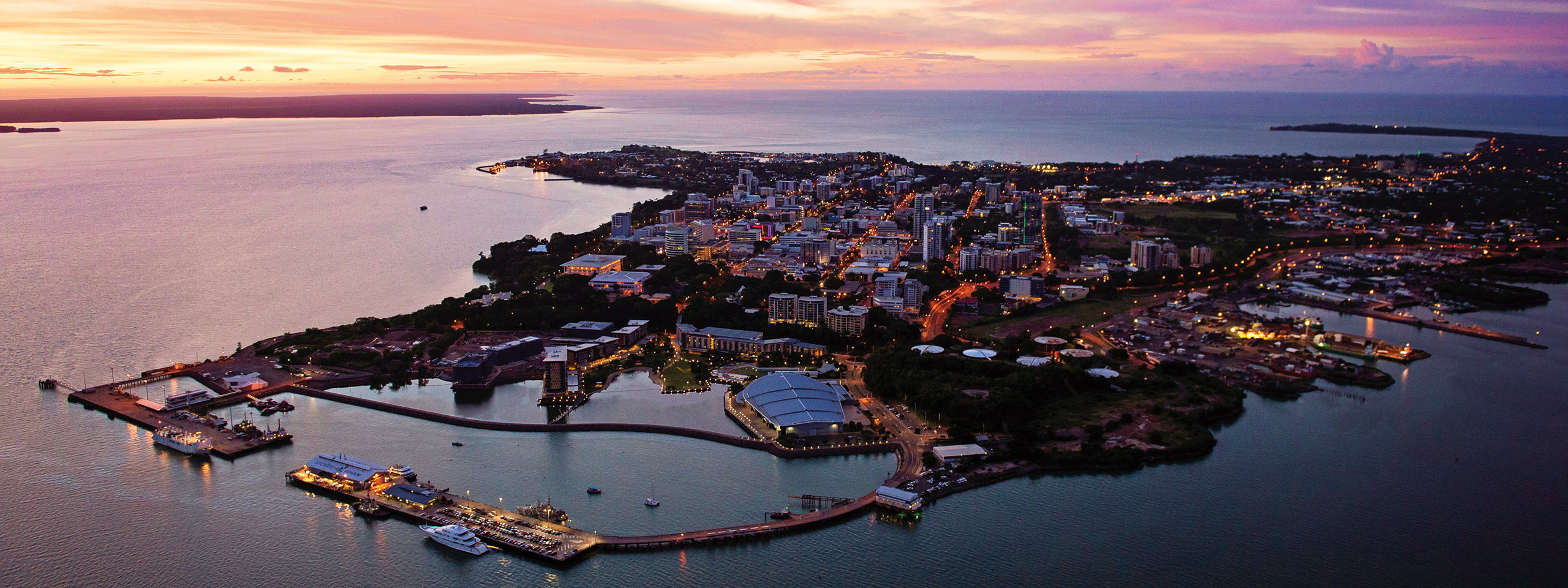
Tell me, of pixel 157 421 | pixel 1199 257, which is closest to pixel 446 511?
pixel 157 421

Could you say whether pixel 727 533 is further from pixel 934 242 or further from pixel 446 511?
pixel 934 242

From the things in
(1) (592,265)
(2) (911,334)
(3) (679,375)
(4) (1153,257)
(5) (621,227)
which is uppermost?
(5) (621,227)

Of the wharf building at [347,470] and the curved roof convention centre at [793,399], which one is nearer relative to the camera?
the wharf building at [347,470]

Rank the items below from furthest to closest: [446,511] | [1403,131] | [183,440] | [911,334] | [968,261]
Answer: [1403,131] < [968,261] < [911,334] < [183,440] < [446,511]

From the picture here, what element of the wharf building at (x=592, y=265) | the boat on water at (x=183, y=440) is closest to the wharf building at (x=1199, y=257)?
the wharf building at (x=592, y=265)

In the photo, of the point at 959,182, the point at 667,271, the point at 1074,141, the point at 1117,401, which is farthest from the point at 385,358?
the point at 1074,141

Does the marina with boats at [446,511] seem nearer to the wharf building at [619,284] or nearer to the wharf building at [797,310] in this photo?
the wharf building at [797,310]

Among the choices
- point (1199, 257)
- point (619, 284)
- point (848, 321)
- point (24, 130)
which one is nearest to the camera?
point (848, 321)

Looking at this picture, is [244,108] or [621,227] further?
[244,108]

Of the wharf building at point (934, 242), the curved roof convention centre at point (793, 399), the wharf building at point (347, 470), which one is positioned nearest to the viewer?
the wharf building at point (347, 470)
